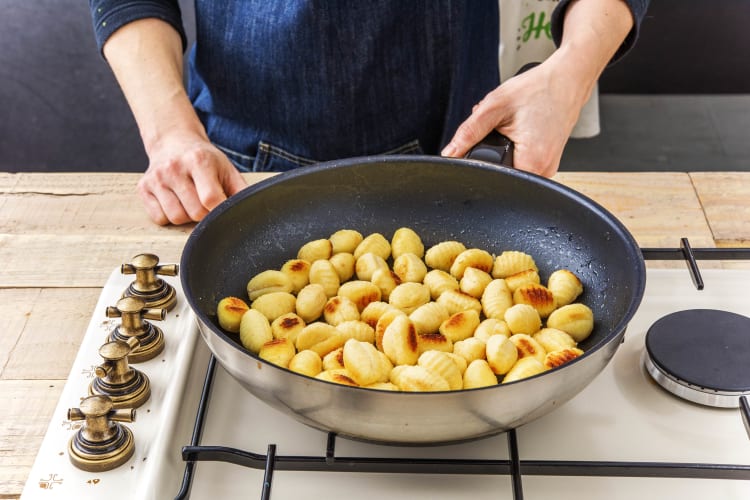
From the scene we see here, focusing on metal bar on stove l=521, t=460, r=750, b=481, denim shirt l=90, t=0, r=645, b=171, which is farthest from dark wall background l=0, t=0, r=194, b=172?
metal bar on stove l=521, t=460, r=750, b=481

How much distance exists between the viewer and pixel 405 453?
652 millimetres

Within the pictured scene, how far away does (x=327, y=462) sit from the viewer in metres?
0.61

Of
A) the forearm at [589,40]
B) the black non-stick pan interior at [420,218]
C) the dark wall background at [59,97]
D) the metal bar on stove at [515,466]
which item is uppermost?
the forearm at [589,40]

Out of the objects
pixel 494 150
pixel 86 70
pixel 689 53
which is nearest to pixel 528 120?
pixel 494 150

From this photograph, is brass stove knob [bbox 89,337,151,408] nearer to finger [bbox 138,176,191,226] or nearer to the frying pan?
the frying pan

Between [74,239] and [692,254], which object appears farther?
[74,239]

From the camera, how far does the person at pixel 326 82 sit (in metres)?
0.97

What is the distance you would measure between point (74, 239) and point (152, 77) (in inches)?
10.3

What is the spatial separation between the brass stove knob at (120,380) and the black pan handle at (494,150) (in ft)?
1.35

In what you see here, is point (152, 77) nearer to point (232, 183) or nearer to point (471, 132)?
point (232, 183)

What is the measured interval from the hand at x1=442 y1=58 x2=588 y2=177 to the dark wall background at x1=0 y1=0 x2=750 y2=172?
140 cm

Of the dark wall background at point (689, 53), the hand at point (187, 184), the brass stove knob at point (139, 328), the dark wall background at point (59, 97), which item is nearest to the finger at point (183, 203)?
the hand at point (187, 184)

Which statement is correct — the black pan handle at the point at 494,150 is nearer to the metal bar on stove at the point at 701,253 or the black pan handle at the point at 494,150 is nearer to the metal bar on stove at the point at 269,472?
the metal bar on stove at the point at 701,253

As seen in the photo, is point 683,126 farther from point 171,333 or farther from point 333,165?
point 171,333
